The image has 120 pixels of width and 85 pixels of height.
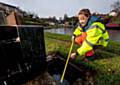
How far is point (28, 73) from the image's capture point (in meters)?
5.10

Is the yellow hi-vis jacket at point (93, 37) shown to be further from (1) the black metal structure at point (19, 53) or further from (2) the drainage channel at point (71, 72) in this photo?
(1) the black metal structure at point (19, 53)

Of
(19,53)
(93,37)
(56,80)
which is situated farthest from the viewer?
(56,80)

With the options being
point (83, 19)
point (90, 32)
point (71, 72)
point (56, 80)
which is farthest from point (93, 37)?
point (71, 72)

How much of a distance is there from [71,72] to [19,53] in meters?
1.67

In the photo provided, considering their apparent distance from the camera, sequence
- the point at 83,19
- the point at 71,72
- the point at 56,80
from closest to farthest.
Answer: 1. the point at 83,19
2. the point at 56,80
3. the point at 71,72

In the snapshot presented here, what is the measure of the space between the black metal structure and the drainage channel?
82 cm

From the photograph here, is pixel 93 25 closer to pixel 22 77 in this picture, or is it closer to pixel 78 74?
pixel 78 74

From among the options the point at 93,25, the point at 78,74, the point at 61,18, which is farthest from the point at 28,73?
the point at 61,18

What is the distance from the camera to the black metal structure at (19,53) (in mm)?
4512

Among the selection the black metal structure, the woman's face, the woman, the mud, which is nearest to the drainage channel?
the mud

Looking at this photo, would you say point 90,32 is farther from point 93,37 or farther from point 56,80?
point 56,80

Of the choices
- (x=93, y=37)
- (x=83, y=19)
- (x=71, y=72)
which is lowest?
(x=71, y=72)

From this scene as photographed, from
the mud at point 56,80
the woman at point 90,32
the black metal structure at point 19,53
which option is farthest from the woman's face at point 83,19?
the mud at point 56,80

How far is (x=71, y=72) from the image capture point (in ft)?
18.4
